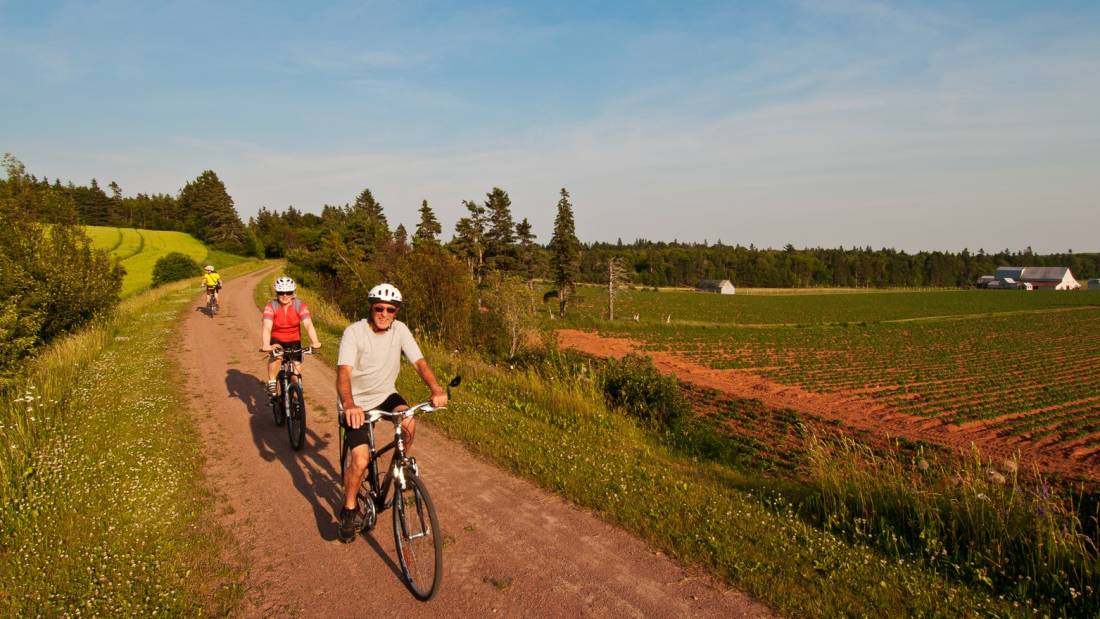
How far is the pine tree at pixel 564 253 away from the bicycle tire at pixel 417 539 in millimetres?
52775

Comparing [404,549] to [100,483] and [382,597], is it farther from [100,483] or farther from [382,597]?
[100,483]

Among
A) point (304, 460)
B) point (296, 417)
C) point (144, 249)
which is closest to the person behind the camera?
point (304, 460)

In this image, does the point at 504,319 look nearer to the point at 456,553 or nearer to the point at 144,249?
the point at 456,553

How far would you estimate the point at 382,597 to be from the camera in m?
4.04

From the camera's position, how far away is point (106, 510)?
5.14 m

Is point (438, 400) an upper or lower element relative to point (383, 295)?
lower

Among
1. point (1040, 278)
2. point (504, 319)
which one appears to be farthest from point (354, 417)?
point (1040, 278)

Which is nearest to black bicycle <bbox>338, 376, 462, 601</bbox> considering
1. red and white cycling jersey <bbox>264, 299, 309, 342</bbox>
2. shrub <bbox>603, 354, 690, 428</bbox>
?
red and white cycling jersey <bbox>264, 299, 309, 342</bbox>

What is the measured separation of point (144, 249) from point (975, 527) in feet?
271

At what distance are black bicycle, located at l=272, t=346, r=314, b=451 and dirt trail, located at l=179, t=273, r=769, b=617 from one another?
0.29 meters

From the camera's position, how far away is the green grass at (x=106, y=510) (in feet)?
12.9

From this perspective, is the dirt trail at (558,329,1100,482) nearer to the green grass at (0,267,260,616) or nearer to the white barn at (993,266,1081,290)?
the green grass at (0,267,260,616)

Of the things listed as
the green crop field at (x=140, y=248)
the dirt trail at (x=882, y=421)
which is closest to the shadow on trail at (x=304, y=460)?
the dirt trail at (x=882, y=421)

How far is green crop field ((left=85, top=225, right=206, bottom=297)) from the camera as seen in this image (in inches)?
1801
